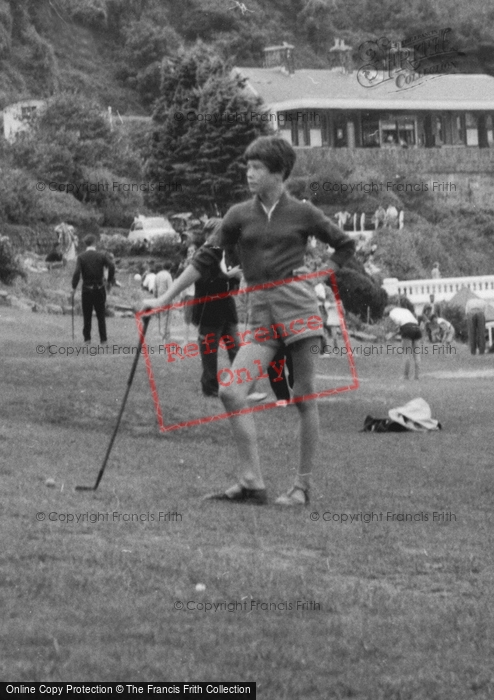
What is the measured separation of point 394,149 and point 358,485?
2664 inches

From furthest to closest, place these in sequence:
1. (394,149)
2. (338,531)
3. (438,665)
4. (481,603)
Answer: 1. (394,149)
2. (338,531)
3. (481,603)
4. (438,665)

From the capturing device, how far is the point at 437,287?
49875 mm

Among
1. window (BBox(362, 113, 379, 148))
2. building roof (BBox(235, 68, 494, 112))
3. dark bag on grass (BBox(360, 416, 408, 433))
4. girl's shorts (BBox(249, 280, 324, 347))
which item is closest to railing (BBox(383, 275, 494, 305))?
building roof (BBox(235, 68, 494, 112))

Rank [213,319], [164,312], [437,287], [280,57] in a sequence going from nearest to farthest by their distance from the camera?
1. [213,319]
2. [164,312]
3. [437,287]
4. [280,57]

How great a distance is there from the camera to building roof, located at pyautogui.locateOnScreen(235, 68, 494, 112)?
2985 inches

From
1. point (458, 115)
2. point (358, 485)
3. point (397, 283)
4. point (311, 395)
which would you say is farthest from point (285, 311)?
point (458, 115)

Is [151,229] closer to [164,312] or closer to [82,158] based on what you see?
[82,158]

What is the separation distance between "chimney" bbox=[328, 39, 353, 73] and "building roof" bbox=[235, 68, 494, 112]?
1.01 metres

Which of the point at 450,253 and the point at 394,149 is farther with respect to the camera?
the point at 394,149

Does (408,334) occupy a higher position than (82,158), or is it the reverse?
(82,158)

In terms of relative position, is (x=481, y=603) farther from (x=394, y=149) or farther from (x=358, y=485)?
(x=394, y=149)

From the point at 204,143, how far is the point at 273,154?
47.3 m

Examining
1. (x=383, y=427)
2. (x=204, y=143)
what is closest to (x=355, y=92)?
(x=204, y=143)

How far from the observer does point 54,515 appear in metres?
7.83
